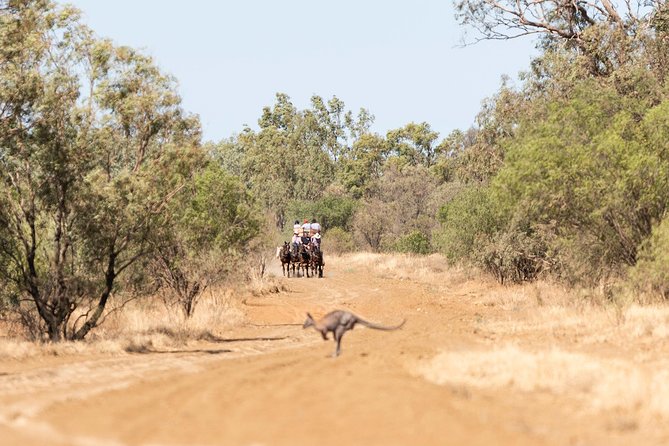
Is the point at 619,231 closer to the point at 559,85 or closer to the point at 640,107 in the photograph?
the point at 640,107

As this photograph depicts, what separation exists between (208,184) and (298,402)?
984 inches

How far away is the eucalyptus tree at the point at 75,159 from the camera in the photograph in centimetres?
2144

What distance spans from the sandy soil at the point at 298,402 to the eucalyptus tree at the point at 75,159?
3928 millimetres

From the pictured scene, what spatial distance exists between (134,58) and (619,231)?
13655 millimetres

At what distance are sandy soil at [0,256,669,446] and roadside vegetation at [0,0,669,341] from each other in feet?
13.9

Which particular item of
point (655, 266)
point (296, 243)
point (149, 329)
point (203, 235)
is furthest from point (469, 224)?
point (149, 329)

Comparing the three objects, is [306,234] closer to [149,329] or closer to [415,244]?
[149,329]

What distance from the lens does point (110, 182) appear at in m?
22.6

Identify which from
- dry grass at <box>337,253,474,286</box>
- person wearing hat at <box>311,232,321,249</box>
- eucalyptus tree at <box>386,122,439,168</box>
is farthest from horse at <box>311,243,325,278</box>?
eucalyptus tree at <box>386,122,439,168</box>

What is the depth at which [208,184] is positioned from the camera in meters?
36.2

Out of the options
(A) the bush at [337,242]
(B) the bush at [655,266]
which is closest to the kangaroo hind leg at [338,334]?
(B) the bush at [655,266]

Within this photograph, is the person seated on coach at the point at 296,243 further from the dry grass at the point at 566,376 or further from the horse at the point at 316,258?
the dry grass at the point at 566,376

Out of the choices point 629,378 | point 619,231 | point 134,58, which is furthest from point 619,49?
point 629,378

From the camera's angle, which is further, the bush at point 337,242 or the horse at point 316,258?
the bush at point 337,242
